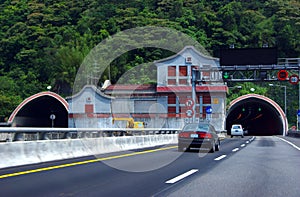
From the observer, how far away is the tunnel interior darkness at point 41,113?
69.5 meters

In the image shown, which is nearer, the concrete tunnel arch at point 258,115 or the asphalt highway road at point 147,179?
the asphalt highway road at point 147,179

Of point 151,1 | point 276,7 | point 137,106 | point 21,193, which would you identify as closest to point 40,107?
point 137,106

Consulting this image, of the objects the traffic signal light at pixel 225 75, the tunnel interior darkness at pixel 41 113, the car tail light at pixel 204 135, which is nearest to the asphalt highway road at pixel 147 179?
the car tail light at pixel 204 135

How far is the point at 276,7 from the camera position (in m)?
108

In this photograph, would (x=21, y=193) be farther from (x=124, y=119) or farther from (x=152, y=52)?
(x=152, y=52)

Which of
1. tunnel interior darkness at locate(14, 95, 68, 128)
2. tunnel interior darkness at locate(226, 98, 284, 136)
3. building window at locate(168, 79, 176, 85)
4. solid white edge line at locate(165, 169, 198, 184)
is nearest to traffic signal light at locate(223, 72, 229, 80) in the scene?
building window at locate(168, 79, 176, 85)

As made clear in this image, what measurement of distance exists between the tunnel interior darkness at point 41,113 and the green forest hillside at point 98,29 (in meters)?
9.65

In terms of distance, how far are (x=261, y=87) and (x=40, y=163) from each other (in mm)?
90765

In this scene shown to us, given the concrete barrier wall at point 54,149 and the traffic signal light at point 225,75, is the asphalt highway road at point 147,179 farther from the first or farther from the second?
the traffic signal light at point 225,75

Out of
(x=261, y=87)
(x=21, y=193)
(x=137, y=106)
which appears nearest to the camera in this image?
(x=21, y=193)

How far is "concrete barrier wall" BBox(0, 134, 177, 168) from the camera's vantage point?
41.3 ft

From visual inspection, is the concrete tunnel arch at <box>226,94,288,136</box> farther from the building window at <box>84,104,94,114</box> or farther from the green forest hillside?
the building window at <box>84,104,94,114</box>

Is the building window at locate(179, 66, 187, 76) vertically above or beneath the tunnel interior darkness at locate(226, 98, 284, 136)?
above

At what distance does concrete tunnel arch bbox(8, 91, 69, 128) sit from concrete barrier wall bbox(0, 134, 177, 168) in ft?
151
